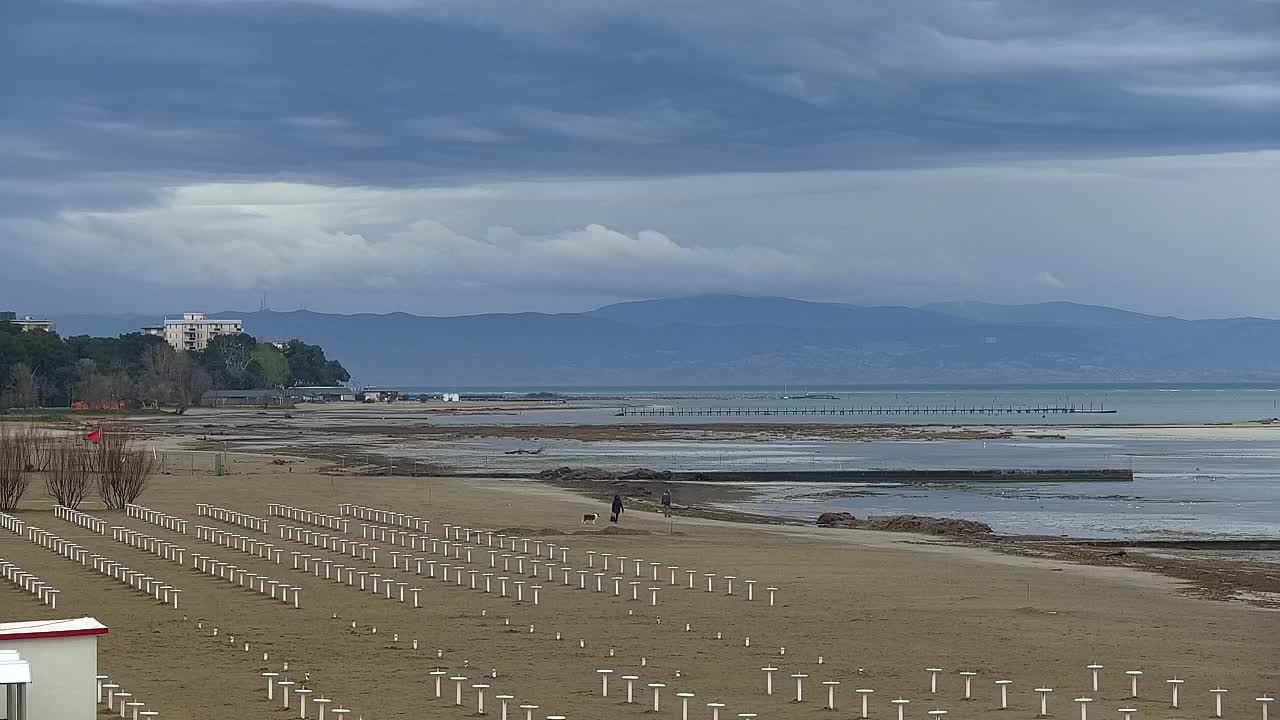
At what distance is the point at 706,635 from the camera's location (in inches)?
1131

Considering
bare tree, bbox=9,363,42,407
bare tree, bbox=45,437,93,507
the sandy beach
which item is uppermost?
bare tree, bbox=9,363,42,407

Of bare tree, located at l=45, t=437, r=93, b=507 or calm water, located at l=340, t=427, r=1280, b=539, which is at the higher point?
bare tree, located at l=45, t=437, r=93, b=507

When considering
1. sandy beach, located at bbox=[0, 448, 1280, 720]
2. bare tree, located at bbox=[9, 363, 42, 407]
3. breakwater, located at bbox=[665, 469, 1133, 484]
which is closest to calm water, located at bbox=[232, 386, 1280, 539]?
breakwater, located at bbox=[665, 469, 1133, 484]

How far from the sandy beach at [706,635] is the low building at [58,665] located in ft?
17.6

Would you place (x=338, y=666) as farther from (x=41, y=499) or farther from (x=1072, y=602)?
(x=41, y=499)

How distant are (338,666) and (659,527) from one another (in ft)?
87.9

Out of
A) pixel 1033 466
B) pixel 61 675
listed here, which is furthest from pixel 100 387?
pixel 61 675

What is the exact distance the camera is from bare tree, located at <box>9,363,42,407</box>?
16312cm

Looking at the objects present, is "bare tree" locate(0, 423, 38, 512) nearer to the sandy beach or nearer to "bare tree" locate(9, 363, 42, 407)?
the sandy beach

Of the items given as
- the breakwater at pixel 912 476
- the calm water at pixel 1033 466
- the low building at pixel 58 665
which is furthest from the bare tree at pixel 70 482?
the low building at pixel 58 665

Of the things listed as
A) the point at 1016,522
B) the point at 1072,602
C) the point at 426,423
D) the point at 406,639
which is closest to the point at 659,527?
the point at 1016,522

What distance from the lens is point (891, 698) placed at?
23.2 m

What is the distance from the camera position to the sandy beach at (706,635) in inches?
923

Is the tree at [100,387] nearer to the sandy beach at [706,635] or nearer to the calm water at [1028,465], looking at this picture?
the calm water at [1028,465]
